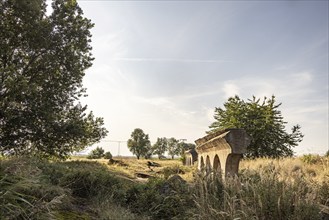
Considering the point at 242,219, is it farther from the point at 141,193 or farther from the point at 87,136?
the point at 87,136

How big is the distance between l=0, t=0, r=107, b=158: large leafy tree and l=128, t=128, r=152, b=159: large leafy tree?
153 ft

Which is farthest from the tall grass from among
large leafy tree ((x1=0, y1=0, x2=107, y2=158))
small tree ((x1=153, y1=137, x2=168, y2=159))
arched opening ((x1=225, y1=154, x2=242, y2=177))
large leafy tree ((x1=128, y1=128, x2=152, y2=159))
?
small tree ((x1=153, y1=137, x2=168, y2=159))

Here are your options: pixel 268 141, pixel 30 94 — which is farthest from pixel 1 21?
pixel 268 141

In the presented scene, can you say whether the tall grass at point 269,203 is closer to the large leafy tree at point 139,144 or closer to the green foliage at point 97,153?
the green foliage at point 97,153

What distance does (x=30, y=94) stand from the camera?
1174 cm

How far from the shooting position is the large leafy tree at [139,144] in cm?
6134

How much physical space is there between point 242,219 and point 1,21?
1308 centimetres

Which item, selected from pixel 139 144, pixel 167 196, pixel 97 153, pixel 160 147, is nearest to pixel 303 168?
pixel 167 196

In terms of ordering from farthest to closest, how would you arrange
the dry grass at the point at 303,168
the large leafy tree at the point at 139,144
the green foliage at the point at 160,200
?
the large leafy tree at the point at 139,144
the dry grass at the point at 303,168
the green foliage at the point at 160,200

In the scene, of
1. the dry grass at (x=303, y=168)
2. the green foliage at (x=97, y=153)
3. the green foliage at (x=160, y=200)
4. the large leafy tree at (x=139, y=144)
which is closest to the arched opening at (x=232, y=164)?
the dry grass at (x=303, y=168)

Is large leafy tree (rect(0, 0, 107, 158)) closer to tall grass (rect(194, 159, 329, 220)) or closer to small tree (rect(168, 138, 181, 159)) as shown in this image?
tall grass (rect(194, 159, 329, 220))

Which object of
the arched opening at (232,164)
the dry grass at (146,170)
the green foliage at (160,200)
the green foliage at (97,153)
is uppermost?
the green foliage at (97,153)

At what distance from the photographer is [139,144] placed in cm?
6134

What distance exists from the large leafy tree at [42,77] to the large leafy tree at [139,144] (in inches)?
1835
